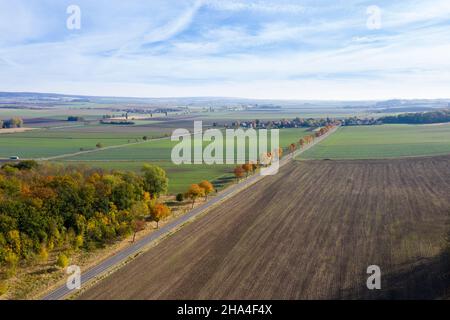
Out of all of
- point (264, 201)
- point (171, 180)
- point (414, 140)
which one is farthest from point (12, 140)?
point (414, 140)

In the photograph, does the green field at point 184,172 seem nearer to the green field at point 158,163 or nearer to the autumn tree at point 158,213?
the green field at point 158,163


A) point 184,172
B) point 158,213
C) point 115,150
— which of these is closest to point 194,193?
point 158,213

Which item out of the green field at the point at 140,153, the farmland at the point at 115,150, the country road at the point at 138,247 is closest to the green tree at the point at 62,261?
the country road at the point at 138,247

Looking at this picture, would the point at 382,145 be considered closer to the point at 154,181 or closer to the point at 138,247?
the point at 154,181

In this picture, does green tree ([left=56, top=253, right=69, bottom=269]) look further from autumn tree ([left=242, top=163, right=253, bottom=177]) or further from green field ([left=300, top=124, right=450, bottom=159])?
green field ([left=300, top=124, right=450, bottom=159])

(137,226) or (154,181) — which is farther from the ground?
(154,181)
